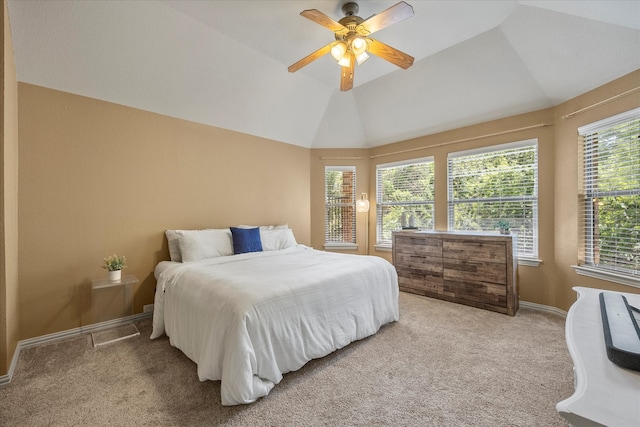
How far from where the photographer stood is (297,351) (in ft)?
6.53

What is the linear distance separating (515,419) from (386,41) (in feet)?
11.0

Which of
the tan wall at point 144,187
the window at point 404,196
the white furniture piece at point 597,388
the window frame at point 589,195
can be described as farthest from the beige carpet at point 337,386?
the window at point 404,196

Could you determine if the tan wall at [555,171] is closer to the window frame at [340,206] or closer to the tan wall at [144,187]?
the tan wall at [144,187]

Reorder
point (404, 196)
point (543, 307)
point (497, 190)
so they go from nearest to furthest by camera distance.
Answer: point (543, 307)
point (497, 190)
point (404, 196)

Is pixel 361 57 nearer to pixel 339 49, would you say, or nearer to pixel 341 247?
pixel 339 49

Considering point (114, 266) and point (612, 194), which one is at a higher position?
point (612, 194)

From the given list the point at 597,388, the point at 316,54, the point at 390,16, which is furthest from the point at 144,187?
the point at 597,388

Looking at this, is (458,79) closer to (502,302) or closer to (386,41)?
(386,41)

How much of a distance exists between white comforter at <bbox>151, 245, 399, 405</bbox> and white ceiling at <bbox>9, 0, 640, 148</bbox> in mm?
2082

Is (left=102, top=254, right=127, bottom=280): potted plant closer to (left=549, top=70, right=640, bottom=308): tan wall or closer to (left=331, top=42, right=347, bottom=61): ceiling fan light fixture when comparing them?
Result: (left=331, top=42, right=347, bottom=61): ceiling fan light fixture

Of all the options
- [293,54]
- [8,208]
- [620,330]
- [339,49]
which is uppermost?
[293,54]

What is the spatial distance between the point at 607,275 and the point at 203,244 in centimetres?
421

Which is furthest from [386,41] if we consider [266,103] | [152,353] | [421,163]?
[152,353]

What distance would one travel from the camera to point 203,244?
323 centimetres
